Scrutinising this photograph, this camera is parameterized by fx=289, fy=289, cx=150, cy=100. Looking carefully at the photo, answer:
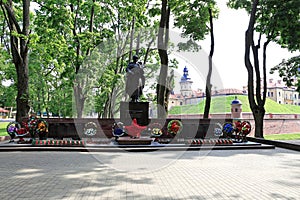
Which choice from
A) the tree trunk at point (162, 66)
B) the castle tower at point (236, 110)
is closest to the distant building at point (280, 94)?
the castle tower at point (236, 110)

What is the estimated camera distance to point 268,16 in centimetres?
1992

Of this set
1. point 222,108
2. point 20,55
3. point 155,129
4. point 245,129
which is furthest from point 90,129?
point 222,108

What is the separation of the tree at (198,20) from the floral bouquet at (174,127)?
22.1 ft

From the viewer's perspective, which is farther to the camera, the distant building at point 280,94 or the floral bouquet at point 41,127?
the distant building at point 280,94

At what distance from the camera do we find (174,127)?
1422cm

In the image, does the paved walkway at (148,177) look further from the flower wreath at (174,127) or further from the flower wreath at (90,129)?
the flower wreath at (174,127)

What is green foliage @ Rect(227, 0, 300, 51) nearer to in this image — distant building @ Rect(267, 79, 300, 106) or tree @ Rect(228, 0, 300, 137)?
tree @ Rect(228, 0, 300, 137)

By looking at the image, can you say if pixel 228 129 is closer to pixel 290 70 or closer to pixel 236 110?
pixel 290 70

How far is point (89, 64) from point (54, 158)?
553 inches

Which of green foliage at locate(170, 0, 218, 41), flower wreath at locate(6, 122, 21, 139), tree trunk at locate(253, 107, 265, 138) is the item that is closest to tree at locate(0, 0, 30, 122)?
flower wreath at locate(6, 122, 21, 139)

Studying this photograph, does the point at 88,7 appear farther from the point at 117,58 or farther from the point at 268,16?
the point at 268,16

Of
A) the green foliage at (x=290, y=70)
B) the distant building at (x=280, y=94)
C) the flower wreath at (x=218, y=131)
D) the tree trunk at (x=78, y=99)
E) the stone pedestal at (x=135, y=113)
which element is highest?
the distant building at (x=280, y=94)

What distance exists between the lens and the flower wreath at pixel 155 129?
14.3 metres

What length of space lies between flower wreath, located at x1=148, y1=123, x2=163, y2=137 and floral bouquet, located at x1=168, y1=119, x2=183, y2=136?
497 millimetres
